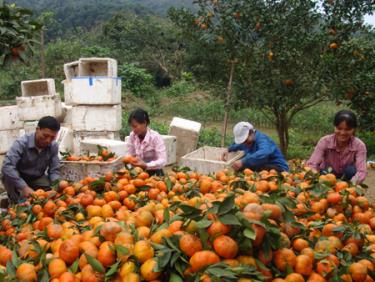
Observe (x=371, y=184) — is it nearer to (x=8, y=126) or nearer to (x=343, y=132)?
(x=343, y=132)

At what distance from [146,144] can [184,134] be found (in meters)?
3.03

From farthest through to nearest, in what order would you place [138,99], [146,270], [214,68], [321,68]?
1. [138,99]
2. [214,68]
3. [321,68]
4. [146,270]

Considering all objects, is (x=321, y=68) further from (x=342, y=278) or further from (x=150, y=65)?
(x=150, y=65)

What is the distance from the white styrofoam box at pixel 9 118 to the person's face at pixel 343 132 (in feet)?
19.8

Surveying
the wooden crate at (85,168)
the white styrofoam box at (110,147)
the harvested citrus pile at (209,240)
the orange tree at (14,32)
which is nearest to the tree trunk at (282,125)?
the white styrofoam box at (110,147)

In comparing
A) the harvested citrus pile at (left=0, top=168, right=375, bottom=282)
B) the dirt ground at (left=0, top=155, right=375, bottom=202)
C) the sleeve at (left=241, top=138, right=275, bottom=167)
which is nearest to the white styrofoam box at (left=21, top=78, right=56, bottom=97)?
the dirt ground at (left=0, top=155, right=375, bottom=202)

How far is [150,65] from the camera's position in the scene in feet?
72.0

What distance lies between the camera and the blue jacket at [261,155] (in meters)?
4.45

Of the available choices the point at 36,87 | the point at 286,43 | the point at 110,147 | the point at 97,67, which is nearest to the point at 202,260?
the point at 110,147

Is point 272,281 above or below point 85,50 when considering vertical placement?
below

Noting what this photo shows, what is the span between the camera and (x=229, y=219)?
1.78m

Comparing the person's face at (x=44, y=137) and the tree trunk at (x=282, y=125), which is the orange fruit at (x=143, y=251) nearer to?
the person's face at (x=44, y=137)

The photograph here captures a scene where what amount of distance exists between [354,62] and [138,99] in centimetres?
1128

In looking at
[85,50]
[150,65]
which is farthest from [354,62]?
[150,65]
